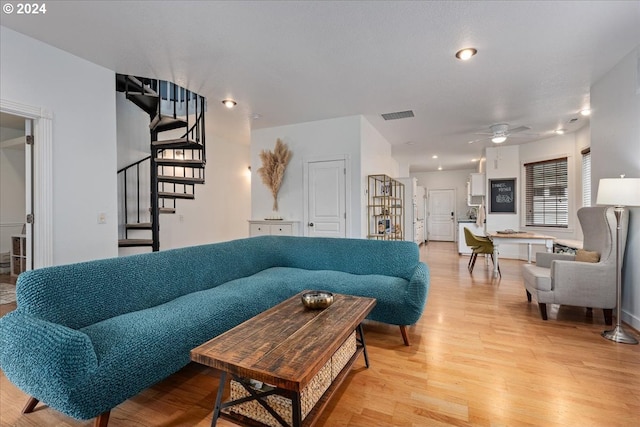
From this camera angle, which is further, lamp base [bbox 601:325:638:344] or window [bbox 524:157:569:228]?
window [bbox 524:157:569:228]

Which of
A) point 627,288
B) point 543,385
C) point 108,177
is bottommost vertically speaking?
point 543,385

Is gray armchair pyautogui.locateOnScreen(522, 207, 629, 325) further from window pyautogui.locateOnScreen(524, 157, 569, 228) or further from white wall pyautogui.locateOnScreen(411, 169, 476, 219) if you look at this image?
white wall pyautogui.locateOnScreen(411, 169, 476, 219)

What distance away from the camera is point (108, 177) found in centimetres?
325

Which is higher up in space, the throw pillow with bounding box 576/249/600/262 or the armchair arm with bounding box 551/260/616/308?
the throw pillow with bounding box 576/249/600/262

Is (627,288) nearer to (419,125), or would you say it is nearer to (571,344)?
(571,344)

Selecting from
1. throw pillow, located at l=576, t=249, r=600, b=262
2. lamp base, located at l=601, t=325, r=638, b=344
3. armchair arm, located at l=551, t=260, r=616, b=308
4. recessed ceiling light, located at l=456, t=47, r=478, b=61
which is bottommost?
lamp base, located at l=601, t=325, r=638, b=344

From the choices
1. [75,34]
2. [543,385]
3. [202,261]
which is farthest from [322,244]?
[75,34]

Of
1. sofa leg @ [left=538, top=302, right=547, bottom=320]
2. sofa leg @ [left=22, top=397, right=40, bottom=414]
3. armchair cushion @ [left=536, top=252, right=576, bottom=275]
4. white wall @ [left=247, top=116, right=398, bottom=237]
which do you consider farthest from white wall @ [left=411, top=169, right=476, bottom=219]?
sofa leg @ [left=22, top=397, right=40, bottom=414]

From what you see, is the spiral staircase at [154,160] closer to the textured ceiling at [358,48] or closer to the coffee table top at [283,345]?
the textured ceiling at [358,48]

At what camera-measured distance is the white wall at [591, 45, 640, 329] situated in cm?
284

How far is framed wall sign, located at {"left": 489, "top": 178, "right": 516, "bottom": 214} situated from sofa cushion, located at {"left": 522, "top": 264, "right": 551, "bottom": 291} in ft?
12.8

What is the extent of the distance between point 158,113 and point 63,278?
268cm

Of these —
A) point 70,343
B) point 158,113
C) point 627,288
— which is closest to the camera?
point 70,343

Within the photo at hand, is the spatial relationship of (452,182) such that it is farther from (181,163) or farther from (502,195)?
(181,163)
